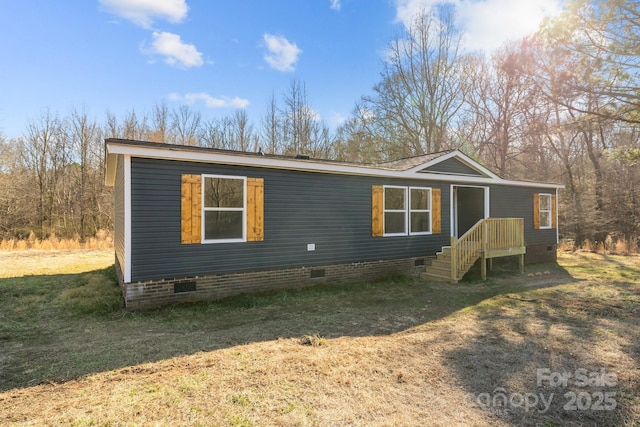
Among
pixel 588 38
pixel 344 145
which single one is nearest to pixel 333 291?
pixel 588 38

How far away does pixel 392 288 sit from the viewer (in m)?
8.02

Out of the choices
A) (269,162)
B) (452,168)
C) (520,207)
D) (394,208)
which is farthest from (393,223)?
(269,162)

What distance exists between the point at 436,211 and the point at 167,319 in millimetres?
7702

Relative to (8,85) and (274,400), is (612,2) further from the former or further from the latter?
(8,85)

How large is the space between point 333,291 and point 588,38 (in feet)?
28.5

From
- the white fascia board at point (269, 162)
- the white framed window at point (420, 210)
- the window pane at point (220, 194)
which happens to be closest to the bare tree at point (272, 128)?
the window pane at point (220, 194)

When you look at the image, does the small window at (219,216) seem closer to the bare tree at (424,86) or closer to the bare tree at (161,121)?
the bare tree at (424,86)

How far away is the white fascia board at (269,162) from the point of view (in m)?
5.71

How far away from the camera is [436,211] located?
980cm

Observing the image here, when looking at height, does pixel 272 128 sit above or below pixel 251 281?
above

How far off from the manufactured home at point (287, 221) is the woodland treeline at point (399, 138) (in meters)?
8.77

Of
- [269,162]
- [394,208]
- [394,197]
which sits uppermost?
[269,162]

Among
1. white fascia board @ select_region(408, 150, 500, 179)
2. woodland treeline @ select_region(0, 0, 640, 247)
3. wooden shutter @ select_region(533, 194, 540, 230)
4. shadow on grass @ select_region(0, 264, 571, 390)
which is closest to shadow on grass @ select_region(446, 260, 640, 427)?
shadow on grass @ select_region(0, 264, 571, 390)

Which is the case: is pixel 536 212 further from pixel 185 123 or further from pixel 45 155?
pixel 45 155
